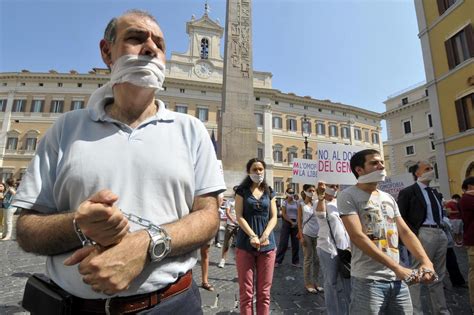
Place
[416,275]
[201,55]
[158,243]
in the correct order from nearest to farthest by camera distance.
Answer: [158,243]
[416,275]
[201,55]

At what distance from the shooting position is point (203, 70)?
3266cm

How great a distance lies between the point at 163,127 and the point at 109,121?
0.19 m

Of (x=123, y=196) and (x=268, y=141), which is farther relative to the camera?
(x=268, y=141)

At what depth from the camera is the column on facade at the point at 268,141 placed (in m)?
31.1

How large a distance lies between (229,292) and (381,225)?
265 cm

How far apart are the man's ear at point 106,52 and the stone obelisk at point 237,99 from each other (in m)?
8.07

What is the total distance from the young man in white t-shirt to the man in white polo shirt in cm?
132

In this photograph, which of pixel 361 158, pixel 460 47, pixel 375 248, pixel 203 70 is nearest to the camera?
pixel 375 248

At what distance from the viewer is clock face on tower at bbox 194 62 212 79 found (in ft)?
107

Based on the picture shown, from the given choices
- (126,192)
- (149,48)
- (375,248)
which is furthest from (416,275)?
(149,48)

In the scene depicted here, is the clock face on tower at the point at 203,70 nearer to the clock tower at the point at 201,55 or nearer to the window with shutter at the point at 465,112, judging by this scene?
the clock tower at the point at 201,55

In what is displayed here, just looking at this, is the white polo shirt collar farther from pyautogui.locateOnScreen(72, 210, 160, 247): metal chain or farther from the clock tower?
the clock tower

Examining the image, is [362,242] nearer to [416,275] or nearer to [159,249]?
[416,275]

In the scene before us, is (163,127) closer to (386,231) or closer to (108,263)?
(108,263)
